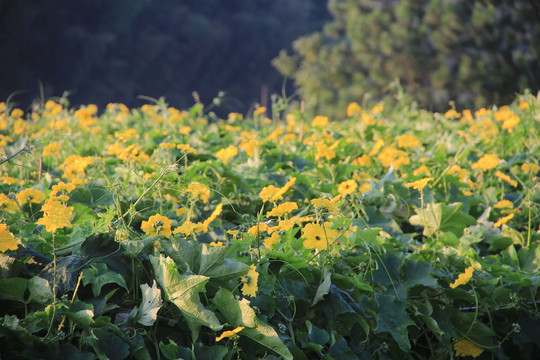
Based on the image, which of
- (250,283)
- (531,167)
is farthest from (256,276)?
(531,167)

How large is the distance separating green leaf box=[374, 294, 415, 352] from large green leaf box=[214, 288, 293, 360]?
30 centimetres

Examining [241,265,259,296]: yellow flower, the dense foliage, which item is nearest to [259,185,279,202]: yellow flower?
the dense foliage

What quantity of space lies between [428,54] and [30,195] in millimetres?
14004

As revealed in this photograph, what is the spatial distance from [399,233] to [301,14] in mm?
26958

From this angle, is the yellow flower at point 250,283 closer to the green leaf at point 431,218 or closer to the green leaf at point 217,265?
the green leaf at point 217,265

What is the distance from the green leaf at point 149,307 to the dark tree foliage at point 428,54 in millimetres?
11940

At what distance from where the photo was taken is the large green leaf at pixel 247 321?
1220mm

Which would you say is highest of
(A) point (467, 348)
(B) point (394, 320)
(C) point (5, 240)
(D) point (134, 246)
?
(C) point (5, 240)

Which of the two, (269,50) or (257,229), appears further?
(269,50)

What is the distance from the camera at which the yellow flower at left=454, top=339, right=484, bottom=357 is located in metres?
1.56

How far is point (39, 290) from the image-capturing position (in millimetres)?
1241

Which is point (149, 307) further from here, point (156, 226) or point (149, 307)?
point (156, 226)

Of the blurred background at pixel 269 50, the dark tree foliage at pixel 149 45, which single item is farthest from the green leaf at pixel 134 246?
the dark tree foliage at pixel 149 45

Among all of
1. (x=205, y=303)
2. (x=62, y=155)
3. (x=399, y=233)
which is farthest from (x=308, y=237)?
(x=62, y=155)
